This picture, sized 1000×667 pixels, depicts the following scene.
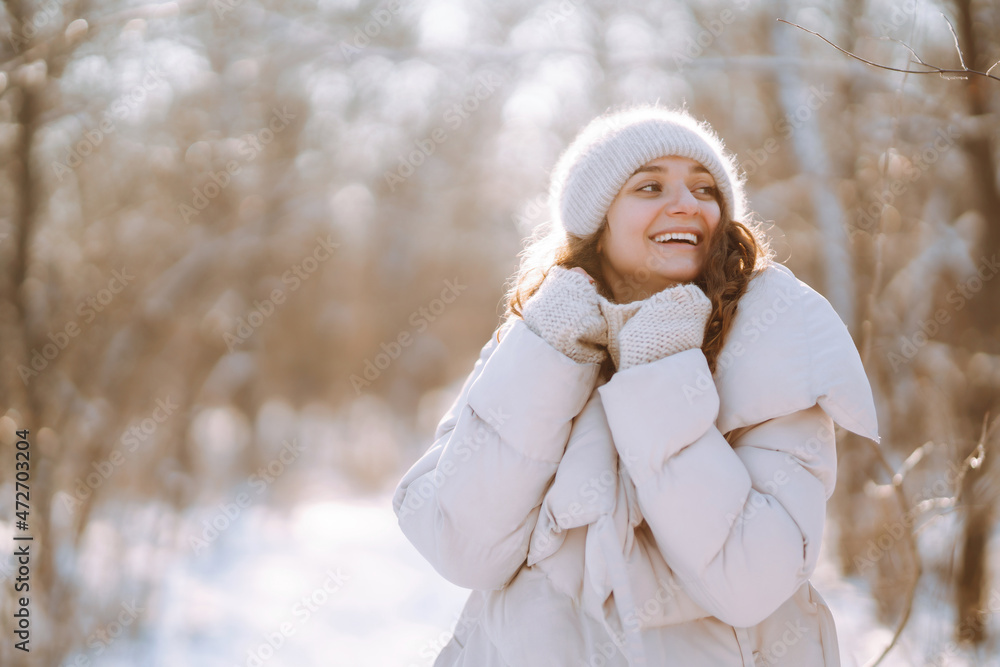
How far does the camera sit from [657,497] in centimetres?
136

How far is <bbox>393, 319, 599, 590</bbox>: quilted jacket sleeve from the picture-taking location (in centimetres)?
147

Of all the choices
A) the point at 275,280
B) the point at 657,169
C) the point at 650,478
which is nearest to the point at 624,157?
the point at 657,169

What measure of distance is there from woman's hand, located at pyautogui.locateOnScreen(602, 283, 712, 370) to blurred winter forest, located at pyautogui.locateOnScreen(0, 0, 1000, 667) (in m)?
0.79

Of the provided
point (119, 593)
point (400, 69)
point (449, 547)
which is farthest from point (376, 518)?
point (449, 547)

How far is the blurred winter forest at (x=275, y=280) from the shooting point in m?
3.24

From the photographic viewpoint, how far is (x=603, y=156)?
1836 mm

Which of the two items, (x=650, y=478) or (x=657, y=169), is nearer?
(x=650, y=478)

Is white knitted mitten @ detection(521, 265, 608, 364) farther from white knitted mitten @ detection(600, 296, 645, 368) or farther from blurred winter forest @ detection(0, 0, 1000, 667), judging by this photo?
blurred winter forest @ detection(0, 0, 1000, 667)

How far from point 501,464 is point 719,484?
445 mm

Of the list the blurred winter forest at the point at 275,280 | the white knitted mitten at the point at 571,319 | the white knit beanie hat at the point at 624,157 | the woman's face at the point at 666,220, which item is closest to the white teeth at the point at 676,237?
the woman's face at the point at 666,220

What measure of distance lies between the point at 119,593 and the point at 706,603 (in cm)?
386

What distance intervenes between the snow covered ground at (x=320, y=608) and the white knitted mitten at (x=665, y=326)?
7.75 ft

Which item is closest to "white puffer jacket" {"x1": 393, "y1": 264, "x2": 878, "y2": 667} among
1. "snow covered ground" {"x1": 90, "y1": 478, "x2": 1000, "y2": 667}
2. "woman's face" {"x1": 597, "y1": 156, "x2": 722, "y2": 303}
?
"woman's face" {"x1": 597, "y1": 156, "x2": 722, "y2": 303}

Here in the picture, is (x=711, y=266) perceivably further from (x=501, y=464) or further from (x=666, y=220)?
(x=501, y=464)
